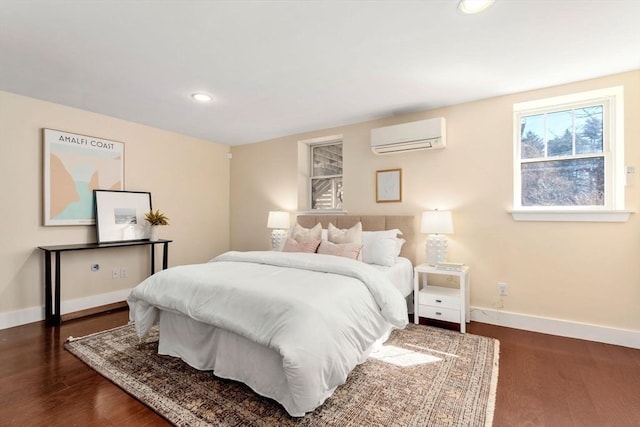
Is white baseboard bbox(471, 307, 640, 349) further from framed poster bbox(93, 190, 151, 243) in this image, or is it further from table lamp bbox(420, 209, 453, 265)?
framed poster bbox(93, 190, 151, 243)

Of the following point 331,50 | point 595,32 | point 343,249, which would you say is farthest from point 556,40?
point 343,249

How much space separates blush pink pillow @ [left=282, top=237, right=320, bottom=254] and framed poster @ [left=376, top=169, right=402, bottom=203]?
3.60 feet

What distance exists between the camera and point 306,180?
464 cm

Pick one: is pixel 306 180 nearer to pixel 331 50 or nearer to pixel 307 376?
pixel 331 50

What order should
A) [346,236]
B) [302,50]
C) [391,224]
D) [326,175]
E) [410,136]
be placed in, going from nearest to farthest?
[302,50] → [346,236] → [410,136] → [391,224] → [326,175]

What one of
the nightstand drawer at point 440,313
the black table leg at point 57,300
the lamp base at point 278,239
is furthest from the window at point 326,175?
the black table leg at point 57,300

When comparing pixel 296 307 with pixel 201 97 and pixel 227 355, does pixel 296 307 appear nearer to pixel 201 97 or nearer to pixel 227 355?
pixel 227 355

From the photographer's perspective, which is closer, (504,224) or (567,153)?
(567,153)

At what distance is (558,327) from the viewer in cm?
282

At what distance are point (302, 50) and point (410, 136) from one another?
1.65 metres

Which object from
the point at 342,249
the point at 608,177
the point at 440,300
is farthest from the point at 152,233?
the point at 608,177

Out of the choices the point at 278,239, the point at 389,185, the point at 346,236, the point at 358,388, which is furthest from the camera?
the point at 278,239

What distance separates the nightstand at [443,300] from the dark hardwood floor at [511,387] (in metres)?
0.41

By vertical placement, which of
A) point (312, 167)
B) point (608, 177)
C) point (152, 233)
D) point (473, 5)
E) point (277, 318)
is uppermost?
point (473, 5)
